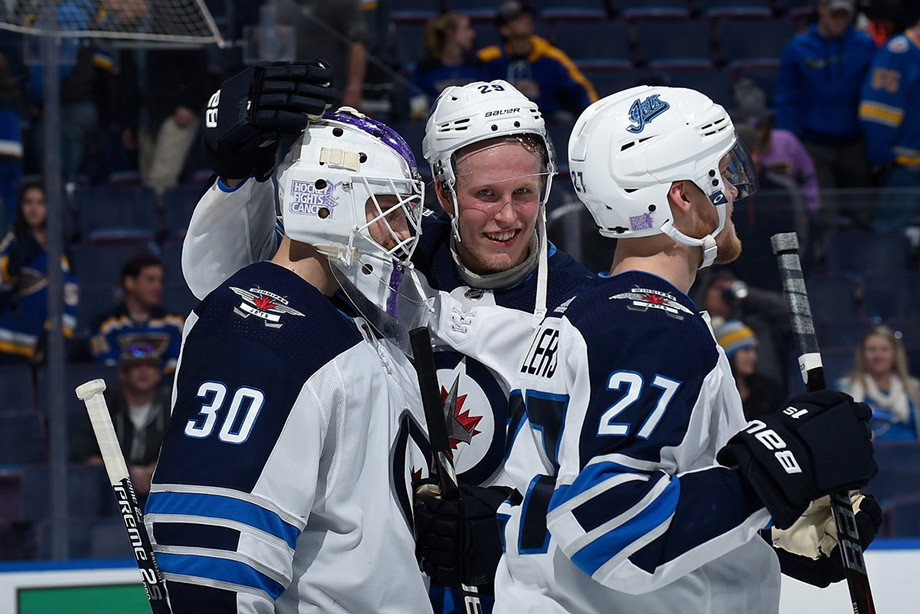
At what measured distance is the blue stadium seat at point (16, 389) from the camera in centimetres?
404

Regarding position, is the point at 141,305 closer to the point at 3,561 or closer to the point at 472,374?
the point at 3,561

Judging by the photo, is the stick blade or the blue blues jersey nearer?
the stick blade

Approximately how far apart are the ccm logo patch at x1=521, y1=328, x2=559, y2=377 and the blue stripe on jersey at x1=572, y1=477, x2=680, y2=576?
0.83ft

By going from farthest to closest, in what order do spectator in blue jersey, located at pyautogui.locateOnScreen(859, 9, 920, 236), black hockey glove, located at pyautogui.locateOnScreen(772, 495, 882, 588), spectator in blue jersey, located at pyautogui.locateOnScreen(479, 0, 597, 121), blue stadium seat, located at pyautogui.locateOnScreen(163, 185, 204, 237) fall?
1. spectator in blue jersey, located at pyautogui.locateOnScreen(479, 0, 597, 121)
2. spectator in blue jersey, located at pyautogui.locateOnScreen(859, 9, 920, 236)
3. blue stadium seat, located at pyautogui.locateOnScreen(163, 185, 204, 237)
4. black hockey glove, located at pyautogui.locateOnScreen(772, 495, 882, 588)

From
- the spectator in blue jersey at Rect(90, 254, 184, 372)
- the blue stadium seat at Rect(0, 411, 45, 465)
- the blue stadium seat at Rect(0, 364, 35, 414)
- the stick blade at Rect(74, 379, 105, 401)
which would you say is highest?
the stick blade at Rect(74, 379, 105, 401)

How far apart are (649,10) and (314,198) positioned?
236 inches

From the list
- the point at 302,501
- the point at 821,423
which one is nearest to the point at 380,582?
the point at 302,501

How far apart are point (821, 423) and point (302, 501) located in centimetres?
75

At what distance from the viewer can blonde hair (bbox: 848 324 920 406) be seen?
4039 mm

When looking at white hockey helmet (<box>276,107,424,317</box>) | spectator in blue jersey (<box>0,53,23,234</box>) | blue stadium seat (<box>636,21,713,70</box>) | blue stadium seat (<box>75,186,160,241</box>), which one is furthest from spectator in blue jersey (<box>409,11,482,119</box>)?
white hockey helmet (<box>276,107,424,317</box>)

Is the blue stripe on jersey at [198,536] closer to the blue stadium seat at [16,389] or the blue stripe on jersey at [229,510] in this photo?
the blue stripe on jersey at [229,510]

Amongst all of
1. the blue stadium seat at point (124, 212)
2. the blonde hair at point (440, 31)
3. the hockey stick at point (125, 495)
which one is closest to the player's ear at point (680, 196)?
the hockey stick at point (125, 495)

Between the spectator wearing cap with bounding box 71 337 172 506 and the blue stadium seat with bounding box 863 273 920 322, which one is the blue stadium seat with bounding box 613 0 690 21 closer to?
the blue stadium seat with bounding box 863 273 920 322

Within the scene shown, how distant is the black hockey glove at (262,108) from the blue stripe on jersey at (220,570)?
68 centimetres
